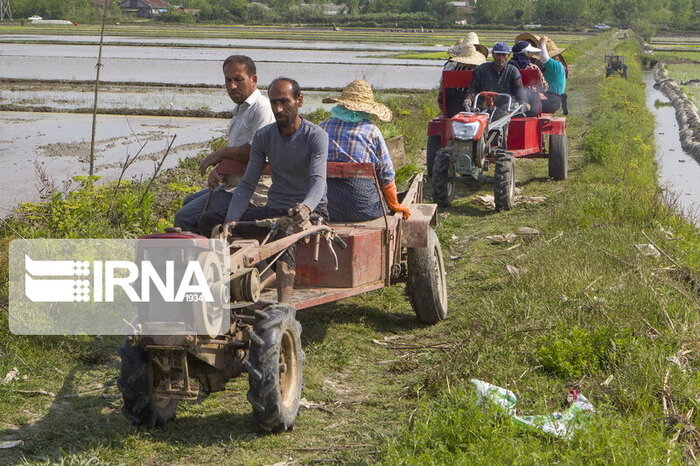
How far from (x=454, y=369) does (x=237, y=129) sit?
2466mm

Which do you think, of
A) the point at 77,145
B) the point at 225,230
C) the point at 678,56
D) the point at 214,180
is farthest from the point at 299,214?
the point at 678,56

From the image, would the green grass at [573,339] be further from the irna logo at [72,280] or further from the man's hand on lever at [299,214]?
the irna logo at [72,280]

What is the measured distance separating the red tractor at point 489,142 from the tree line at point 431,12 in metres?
76.4

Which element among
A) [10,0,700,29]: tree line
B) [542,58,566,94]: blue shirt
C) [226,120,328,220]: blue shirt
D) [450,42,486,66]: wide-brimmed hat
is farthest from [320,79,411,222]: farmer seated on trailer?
[10,0,700,29]: tree line

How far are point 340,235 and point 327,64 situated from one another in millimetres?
34664

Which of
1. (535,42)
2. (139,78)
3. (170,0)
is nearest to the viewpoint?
(535,42)

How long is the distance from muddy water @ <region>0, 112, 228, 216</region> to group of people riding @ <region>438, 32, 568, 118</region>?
4.70 metres

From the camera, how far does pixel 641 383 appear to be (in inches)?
211

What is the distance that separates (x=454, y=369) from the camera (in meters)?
5.89

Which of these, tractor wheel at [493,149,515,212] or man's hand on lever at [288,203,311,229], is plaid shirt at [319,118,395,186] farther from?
tractor wheel at [493,149,515,212]

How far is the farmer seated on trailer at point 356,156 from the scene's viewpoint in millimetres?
7070

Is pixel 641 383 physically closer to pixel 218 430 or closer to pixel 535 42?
pixel 218 430

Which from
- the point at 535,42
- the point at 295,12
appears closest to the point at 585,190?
the point at 535,42

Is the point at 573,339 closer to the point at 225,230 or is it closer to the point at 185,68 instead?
the point at 225,230
